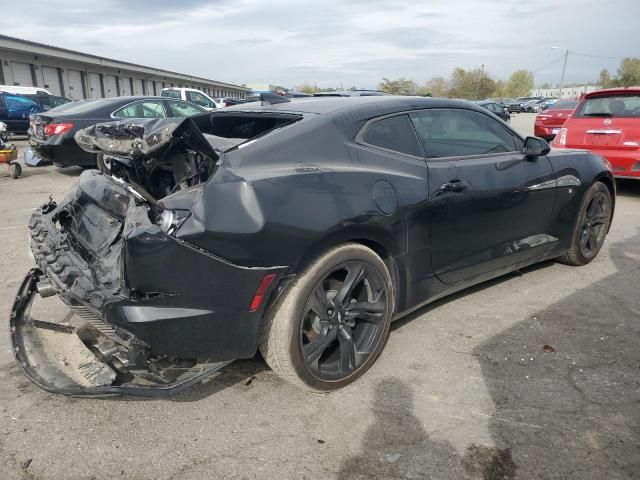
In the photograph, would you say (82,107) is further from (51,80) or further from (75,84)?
(75,84)

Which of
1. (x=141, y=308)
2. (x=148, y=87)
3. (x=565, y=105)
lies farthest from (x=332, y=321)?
(x=148, y=87)

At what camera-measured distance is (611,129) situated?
7.33m

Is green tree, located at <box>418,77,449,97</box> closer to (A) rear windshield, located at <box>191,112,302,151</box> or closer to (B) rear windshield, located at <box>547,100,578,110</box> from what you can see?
(B) rear windshield, located at <box>547,100,578,110</box>

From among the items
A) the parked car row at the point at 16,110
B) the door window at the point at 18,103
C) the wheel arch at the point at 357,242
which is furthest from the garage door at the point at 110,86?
the wheel arch at the point at 357,242

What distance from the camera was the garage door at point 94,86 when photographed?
125ft

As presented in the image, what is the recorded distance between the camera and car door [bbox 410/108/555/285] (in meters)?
3.19

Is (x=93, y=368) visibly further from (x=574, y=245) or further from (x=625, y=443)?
(x=574, y=245)

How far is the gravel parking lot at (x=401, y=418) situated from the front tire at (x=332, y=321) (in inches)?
6.1

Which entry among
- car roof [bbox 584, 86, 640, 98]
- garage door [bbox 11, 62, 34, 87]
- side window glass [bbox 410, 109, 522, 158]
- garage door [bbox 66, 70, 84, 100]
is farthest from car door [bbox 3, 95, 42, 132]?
side window glass [bbox 410, 109, 522, 158]

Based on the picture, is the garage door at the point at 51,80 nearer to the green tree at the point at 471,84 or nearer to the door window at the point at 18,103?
the door window at the point at 18,103

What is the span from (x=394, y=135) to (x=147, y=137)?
146 cm

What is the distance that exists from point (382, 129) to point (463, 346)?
1476 mm

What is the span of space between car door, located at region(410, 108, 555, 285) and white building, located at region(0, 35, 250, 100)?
30838 mm

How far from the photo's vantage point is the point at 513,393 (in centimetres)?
274
